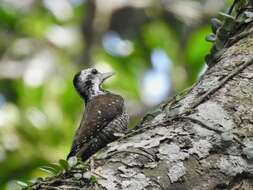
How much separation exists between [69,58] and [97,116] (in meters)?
3.38

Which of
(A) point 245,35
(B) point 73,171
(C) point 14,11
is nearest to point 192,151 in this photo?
(B) point 73,171

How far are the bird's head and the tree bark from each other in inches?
63.6

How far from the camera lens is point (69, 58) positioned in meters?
7.82

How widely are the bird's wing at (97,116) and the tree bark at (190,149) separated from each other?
0.63 m

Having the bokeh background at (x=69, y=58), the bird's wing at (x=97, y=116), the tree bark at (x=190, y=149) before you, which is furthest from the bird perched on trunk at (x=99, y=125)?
the bokeh background at (x=69, y=58)

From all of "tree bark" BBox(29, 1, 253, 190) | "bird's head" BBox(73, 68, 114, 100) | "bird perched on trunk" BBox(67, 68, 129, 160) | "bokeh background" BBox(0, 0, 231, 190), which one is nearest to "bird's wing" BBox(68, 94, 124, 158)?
"bird perched on trunk" BBox(67, 68, 129, 160)

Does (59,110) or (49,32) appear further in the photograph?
(49,32)

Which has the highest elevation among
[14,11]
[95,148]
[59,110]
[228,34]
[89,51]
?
[14,11]

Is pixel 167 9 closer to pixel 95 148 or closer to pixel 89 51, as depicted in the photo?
pixel 89 51

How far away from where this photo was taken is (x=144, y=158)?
322cm

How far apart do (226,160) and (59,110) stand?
12.7ft

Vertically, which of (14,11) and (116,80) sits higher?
(14,11)

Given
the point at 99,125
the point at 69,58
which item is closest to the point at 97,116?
the point at 99,125

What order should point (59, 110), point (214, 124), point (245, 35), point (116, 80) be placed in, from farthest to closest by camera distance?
point (116, 80), point (59, 110), point (245, 35), point (214, 124)
